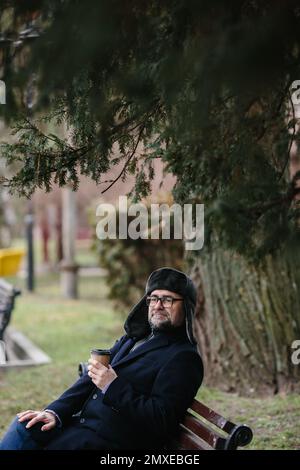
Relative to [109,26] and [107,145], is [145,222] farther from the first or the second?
[109,26]

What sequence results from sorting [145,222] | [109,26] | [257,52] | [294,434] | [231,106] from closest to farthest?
[257,52]
[109,26]
[231,106]
[294,434]
[145,222]

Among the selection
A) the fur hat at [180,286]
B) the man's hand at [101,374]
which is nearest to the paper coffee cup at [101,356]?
the man's hand at [101,374]

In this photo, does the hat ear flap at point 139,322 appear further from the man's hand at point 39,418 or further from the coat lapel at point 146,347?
the man's hand at point 39,418

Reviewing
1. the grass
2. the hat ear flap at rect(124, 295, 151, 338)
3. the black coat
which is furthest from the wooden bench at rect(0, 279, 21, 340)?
the black coat

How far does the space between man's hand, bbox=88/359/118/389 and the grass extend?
2.32 meters

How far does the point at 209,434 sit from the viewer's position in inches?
129

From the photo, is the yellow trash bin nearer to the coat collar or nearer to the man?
the man

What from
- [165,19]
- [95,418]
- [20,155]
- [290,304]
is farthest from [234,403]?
[165,19]

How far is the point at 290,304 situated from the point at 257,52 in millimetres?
4608

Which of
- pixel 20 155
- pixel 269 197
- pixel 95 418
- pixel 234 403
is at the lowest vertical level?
pixel 234 403

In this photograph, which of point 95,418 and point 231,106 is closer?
point 95,418

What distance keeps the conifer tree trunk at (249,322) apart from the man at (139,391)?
2.94 metres

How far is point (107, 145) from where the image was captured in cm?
379

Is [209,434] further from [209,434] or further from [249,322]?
[249,322]
